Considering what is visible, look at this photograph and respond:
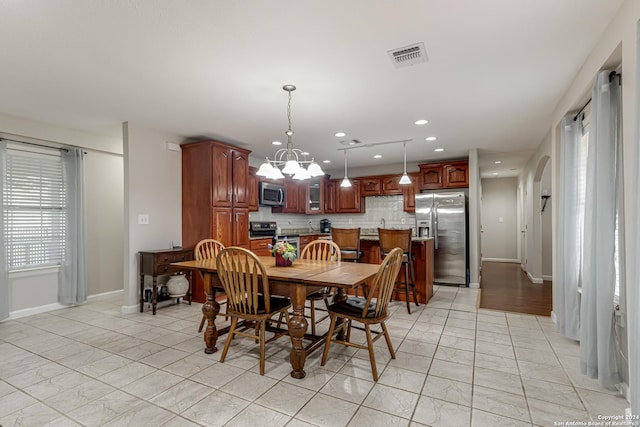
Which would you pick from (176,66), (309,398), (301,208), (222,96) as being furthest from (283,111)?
(301,208)

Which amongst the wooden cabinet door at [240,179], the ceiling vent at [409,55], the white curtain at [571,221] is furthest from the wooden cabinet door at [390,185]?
the ceiling vent at [409,55]

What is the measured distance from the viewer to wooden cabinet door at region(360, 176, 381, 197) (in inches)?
271

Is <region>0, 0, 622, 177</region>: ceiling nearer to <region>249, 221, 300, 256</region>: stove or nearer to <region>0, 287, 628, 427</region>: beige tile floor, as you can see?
<region>249, 221, 300, 256</region>: stove

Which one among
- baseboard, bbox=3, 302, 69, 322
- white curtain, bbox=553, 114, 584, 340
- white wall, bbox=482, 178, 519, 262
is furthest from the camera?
white wall, bbox=482, 178, 519, 262

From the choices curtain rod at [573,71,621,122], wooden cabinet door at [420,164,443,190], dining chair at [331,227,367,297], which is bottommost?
dining chair at [331,227,367,297]

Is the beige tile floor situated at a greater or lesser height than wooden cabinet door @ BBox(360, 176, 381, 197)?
lesser

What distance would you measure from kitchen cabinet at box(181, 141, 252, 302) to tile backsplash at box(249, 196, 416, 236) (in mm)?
1575

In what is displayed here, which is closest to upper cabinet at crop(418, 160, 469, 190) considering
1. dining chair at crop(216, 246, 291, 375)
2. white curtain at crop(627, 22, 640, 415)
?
white curtain at crop(627, 22, 640, 415)

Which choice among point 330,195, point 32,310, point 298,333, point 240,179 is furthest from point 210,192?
point 330,195

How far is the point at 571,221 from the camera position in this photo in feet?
9.70

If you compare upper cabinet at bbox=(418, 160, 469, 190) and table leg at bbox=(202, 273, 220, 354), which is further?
upper cabinet at bbox=(418, 160, 469, 190)

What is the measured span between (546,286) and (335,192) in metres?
4.44

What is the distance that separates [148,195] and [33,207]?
4.66ft

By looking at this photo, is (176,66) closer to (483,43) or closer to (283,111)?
(283,111)
